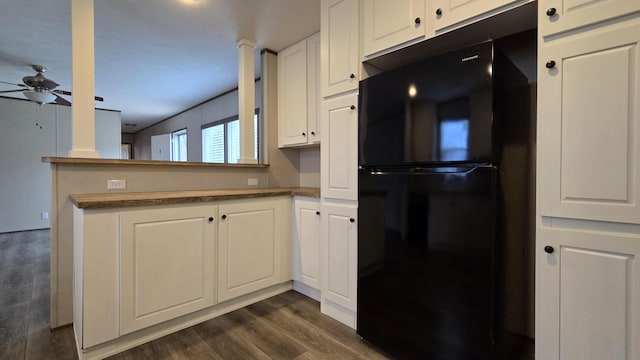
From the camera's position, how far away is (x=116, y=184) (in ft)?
7.20

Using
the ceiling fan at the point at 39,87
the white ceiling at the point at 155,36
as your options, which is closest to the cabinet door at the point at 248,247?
the white ceiling at the point at 155,36

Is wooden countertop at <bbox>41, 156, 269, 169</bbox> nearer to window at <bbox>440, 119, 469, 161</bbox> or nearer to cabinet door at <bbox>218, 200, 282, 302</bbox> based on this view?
cabinet door at <bbox>218, 200, 282, 302</bbox>

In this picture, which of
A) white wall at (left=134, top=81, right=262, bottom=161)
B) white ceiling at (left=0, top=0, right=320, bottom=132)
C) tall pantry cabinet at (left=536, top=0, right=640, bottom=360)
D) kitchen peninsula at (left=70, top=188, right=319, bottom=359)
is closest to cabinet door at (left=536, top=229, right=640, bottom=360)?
tall pantry cabinet at (left=536, top=0, right=640, bottom=360)

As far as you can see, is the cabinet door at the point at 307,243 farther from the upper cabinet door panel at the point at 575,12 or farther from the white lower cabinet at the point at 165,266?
the upper cabinet door panel at the point at 575,12

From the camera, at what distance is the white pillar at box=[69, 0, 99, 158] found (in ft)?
6.71

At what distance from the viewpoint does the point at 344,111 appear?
2.00 m

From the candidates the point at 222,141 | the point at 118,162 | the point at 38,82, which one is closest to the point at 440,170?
the point at 118,162

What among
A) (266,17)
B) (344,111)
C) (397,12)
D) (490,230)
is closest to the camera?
(490,230)

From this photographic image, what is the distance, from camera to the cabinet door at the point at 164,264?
1.72 meters

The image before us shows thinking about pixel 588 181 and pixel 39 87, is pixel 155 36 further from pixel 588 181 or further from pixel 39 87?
pixel 588 181

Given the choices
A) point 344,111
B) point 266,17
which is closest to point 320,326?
point 344,111

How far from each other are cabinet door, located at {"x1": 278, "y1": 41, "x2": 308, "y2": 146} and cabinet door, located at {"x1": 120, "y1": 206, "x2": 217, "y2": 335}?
128 cm

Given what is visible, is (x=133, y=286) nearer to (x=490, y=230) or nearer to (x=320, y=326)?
(x=320, y=326)

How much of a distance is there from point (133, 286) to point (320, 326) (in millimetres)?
1194
